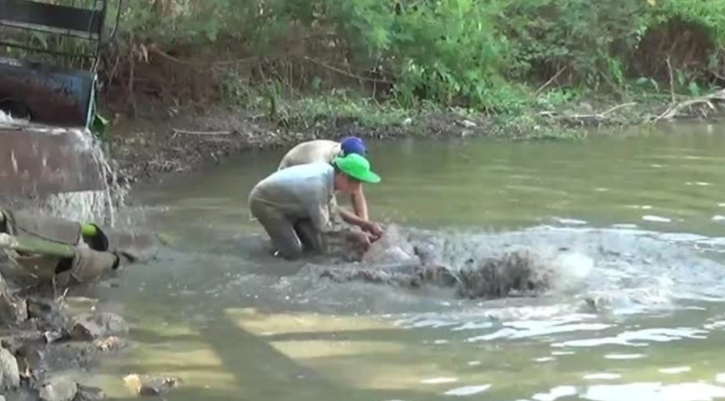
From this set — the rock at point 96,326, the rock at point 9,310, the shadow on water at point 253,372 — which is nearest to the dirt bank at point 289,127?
the rock at point 96,326

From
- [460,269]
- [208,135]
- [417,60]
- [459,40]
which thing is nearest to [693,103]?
[459,40]

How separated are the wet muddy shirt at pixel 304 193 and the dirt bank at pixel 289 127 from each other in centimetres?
417

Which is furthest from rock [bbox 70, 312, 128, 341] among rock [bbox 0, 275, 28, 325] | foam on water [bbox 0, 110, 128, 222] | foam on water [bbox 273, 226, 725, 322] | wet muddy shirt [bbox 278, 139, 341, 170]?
wet muddy shirt [bbox 278, 139, 341, 170]

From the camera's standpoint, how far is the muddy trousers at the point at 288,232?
33.9 feet

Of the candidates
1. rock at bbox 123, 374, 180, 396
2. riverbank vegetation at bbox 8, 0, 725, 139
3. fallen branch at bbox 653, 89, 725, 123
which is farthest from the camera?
fallen branch at bbox 653, 89, 725, 123

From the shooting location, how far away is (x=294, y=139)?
17.9 metres

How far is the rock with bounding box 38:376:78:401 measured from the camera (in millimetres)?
6254

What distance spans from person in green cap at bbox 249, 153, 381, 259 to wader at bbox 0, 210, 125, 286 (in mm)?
1499

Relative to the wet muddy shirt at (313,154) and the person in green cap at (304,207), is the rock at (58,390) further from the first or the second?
the wet muddy shirt at (313,154)

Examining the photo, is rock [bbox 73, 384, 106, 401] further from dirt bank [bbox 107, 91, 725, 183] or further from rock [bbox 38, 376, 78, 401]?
dirt bank [bbox 107, 91, 725, 183]

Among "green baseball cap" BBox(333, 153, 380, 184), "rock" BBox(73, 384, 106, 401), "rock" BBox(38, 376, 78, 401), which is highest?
"green baseball cap" BBox(333, 153, 380, 184)

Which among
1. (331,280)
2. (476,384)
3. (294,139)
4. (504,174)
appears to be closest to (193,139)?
(294,139)

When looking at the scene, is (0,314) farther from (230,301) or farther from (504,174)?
(504,174)

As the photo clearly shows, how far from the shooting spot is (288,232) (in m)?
10.3
